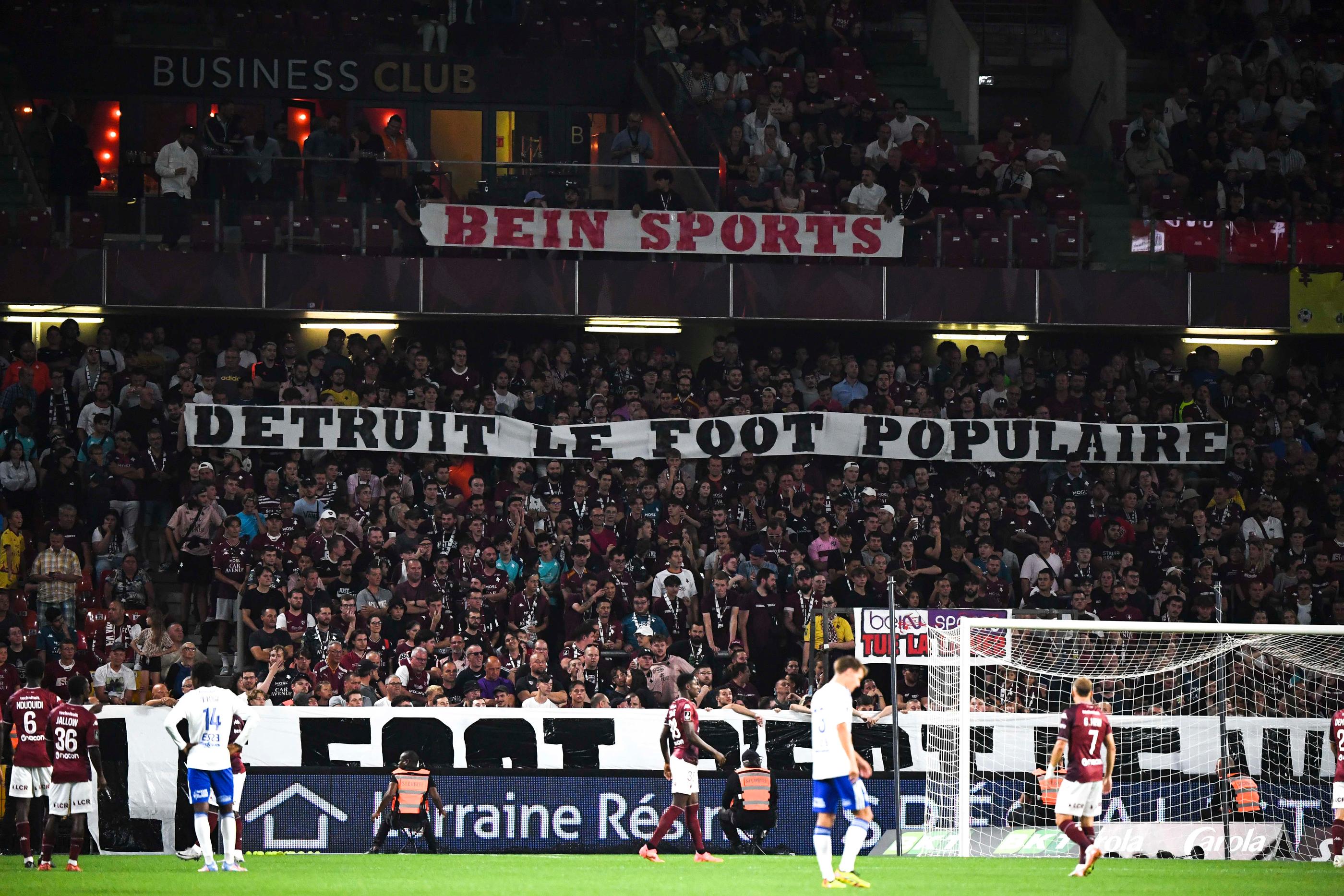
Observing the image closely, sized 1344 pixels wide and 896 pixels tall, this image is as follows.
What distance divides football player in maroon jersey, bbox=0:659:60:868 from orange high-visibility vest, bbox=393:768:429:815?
3.17 metres

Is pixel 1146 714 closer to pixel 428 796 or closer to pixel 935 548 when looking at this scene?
pixel 935 548

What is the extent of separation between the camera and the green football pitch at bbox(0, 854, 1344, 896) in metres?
12.4

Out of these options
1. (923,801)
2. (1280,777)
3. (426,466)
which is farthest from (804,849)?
(426,466)

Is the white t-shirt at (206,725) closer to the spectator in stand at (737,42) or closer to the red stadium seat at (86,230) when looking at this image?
the red stadium seat at (86,230)

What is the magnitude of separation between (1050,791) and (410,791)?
20.8 feet

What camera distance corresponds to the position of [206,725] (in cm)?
1423

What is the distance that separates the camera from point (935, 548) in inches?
864

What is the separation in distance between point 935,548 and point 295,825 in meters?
8.76

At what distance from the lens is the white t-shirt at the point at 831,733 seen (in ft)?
40.2

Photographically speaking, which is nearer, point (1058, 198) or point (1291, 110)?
point (1058, 198)

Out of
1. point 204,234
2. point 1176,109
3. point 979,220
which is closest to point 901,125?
point 979,220

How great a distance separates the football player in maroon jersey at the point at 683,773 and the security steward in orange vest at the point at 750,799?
85 cm

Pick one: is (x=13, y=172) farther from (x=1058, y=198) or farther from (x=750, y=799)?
(x=1058, y=198)

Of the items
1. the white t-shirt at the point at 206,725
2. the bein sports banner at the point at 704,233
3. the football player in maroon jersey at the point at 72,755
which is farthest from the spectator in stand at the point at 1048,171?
the football player in maroon jersey at the point at 72,755
